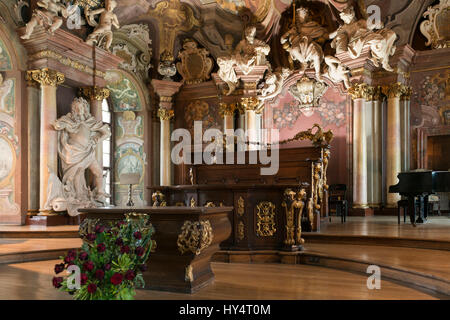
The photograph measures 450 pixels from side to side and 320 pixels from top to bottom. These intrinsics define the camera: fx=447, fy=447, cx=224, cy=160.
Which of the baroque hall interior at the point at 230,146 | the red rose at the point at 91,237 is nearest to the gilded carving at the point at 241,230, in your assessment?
the baroque hall interior at the point at 230,146

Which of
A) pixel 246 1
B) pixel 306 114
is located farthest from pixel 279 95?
pixel 246 1

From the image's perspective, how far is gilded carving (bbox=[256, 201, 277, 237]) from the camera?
18.5ft

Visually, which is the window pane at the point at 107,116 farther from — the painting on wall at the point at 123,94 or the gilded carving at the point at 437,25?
the gilded carving at the point at 437,25

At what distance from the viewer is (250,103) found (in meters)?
12.2

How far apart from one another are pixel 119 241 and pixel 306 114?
9760 mm

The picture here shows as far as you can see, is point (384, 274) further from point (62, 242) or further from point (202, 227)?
point (62, 242)

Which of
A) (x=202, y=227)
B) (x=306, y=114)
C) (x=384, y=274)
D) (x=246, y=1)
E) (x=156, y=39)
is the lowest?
(x=384, y=274)

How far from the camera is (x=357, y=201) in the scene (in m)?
10.7

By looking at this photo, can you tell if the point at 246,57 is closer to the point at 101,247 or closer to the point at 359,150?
the point at 359,150

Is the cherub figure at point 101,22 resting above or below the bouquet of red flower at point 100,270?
above

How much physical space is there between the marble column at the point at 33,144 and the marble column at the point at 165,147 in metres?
4.40

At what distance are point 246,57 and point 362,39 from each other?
3.03m

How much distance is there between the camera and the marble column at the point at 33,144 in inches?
343

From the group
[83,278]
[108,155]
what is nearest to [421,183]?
[83,278]
